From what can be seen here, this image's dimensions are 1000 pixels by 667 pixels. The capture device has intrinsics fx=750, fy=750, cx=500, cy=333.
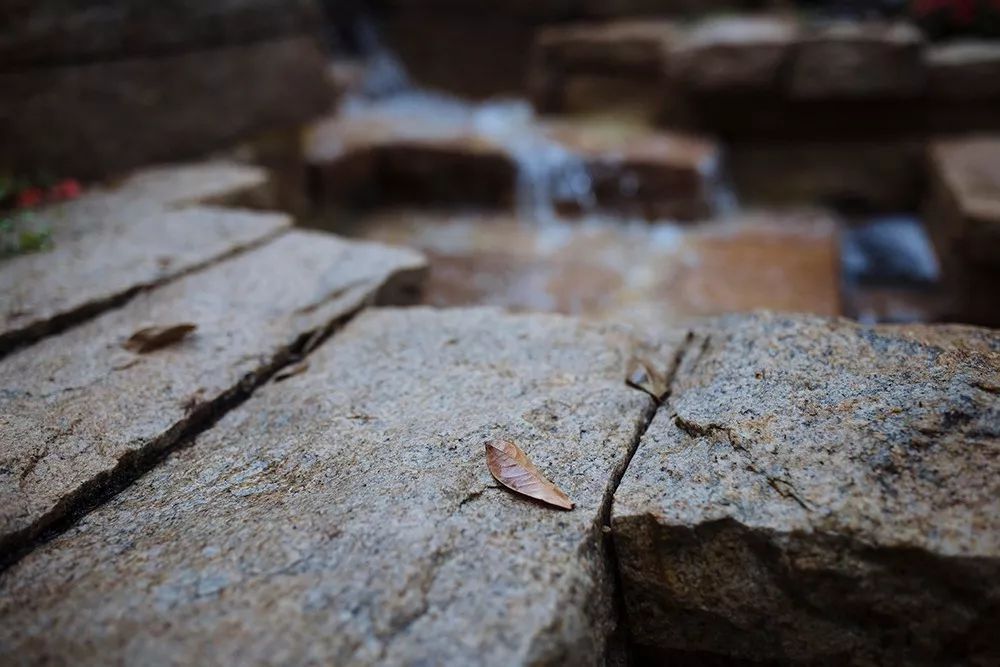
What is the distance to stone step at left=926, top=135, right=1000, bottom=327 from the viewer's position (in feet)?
10.9

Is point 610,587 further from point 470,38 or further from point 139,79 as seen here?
point 470,38

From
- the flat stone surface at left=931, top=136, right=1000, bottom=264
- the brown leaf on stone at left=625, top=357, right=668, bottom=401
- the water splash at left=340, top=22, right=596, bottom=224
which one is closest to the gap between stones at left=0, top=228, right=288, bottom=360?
the brown leaf on stone at left=625, top=357, right=668, bottom=401

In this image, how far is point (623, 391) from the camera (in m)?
1.58

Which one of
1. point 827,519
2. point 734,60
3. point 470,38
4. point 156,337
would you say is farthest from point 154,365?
point 470,38

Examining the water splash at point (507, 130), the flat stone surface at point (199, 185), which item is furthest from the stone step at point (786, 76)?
the flat stone surface at point (199, 185)

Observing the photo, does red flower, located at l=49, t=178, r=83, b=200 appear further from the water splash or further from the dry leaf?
the dry leaf

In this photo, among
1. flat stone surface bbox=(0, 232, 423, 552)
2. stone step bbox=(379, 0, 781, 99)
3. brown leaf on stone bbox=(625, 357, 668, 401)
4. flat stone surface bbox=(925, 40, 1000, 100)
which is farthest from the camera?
stone step bbox=(379, 0, 781, 99)

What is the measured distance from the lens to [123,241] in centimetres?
256

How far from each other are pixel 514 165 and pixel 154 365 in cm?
327

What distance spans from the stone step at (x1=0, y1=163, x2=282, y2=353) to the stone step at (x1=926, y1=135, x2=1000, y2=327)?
2.96 meters

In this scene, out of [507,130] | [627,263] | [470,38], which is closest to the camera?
[627,263]

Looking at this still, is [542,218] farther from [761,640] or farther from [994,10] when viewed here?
[761,640]

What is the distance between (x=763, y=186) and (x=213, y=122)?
137 inches

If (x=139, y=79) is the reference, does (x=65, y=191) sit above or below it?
below
